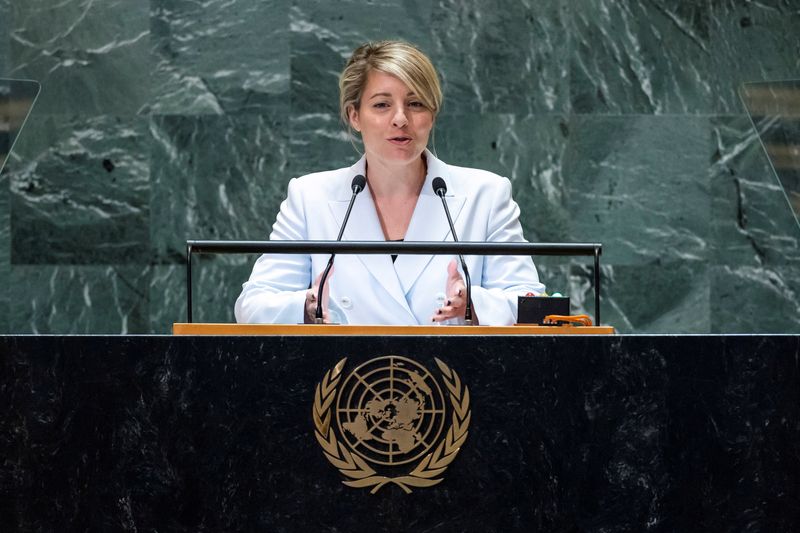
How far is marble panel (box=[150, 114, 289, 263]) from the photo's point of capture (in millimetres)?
4973

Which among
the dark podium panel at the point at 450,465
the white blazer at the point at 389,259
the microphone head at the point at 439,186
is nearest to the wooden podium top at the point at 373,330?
the dark podium panel at the point at 450,465

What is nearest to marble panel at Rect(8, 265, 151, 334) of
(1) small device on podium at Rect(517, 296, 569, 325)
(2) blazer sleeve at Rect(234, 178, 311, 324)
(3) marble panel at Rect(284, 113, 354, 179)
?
(3) marble panel at Rect(284, 113, 354, 179)

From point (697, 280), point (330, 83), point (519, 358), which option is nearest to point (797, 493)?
point (519, 358)

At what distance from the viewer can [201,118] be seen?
16.4ft

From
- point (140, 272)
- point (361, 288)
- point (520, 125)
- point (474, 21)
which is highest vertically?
point (474, 21)

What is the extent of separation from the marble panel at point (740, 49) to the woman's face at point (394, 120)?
2.22 meters

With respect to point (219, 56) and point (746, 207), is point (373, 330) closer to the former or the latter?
point (219, 56)

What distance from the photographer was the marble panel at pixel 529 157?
5012mm

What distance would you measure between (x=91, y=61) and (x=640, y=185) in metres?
2.48

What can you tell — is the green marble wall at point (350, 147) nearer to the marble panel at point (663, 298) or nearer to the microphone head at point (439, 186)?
the marble panel at point (663, 298)

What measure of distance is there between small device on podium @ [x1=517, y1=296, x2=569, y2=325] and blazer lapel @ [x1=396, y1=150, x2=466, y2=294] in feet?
2.43

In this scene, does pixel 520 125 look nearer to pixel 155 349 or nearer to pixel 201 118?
pixel 201 118

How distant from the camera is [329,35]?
5000 mm

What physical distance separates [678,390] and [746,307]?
304cm
